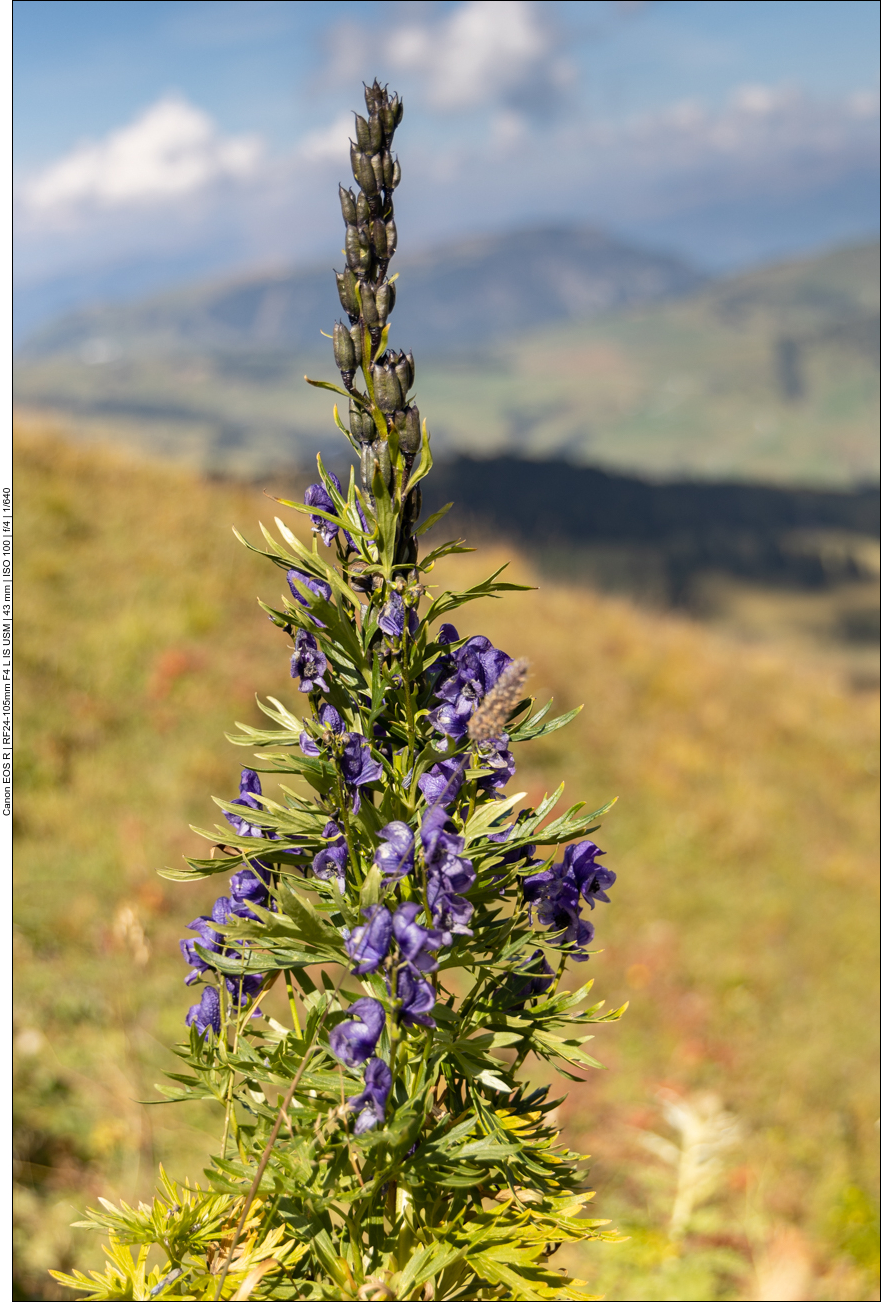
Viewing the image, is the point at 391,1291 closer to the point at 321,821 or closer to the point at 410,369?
the point at 321,821

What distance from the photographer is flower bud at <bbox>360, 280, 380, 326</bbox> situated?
63.3 inches

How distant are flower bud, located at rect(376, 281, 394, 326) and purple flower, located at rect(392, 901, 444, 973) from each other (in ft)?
3.53

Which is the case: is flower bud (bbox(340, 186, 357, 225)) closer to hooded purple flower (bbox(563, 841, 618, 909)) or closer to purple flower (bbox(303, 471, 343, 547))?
purple flower (bbox(303, 471, 343, 547))

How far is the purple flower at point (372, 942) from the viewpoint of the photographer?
1536 mm

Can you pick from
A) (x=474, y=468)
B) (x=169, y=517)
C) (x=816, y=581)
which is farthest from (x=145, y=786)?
(x=816, y=581)

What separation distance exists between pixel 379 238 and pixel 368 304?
118 mm

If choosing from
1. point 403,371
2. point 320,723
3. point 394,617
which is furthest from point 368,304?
point 320,723

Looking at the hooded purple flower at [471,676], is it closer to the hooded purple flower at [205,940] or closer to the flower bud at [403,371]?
the flower bud at [403,371]

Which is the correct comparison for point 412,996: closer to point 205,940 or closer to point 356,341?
point 205,940

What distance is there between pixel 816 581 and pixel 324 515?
323 ft

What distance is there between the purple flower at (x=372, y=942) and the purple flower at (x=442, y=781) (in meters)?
0.24

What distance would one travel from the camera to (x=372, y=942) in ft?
5.06

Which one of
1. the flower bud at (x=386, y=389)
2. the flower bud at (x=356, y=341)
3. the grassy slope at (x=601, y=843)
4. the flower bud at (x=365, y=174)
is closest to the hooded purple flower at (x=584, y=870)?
the flower bud at (x=386, y=389)

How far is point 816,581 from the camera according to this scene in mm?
91625
